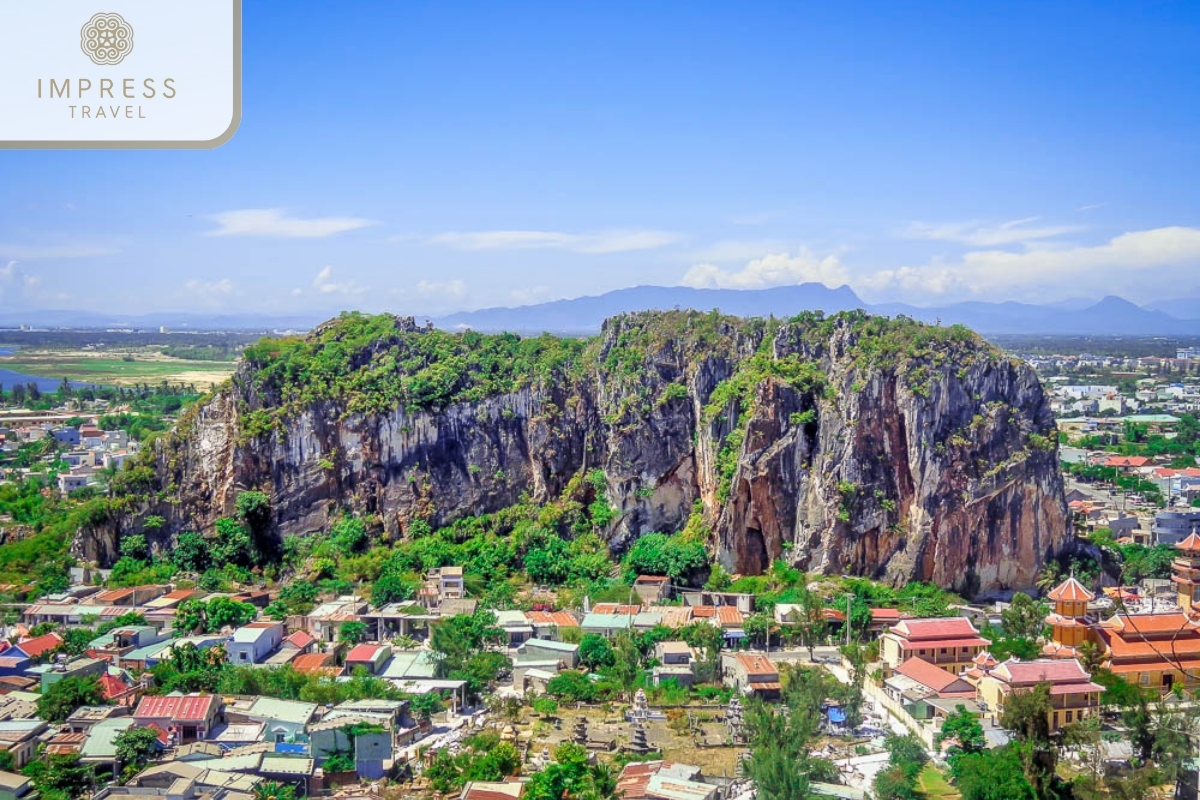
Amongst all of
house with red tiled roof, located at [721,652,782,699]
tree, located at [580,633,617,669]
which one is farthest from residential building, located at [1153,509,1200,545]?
tree, located at [580,633,617,669]

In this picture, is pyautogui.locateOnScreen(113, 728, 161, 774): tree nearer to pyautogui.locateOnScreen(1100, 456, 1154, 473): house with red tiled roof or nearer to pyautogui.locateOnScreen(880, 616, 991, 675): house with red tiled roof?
pyautogui.locateOnScreen(880, 616, 991, 675): house with red tiled roof

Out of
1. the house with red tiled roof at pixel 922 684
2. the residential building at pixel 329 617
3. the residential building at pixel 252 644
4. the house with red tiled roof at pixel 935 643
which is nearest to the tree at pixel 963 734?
the house with red tiled roof at pixel 922 684

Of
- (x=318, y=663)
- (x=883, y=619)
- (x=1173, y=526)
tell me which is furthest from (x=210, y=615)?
(x=1173, y=526)

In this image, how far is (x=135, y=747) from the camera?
1359cm

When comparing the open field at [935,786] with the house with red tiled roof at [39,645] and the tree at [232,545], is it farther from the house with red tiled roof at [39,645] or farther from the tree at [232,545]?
the tree at [232,545]

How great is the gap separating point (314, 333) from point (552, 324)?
4624 inches

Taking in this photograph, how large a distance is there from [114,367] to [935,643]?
2783 inches

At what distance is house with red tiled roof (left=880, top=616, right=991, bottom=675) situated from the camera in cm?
1741

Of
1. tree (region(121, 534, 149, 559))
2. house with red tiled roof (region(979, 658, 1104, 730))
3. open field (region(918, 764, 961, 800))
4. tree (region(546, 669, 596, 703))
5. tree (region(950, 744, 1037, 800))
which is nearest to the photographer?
tree (region(950, 744, 1037, 800))

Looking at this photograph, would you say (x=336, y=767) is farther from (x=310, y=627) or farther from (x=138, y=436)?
(x=138, y=436)

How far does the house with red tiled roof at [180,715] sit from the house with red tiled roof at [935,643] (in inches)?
395

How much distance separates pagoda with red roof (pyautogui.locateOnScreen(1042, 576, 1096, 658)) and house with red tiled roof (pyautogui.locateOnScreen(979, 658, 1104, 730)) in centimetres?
113

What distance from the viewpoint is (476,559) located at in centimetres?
2314

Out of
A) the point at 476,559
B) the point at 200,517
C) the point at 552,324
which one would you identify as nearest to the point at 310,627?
the point at 476,559
